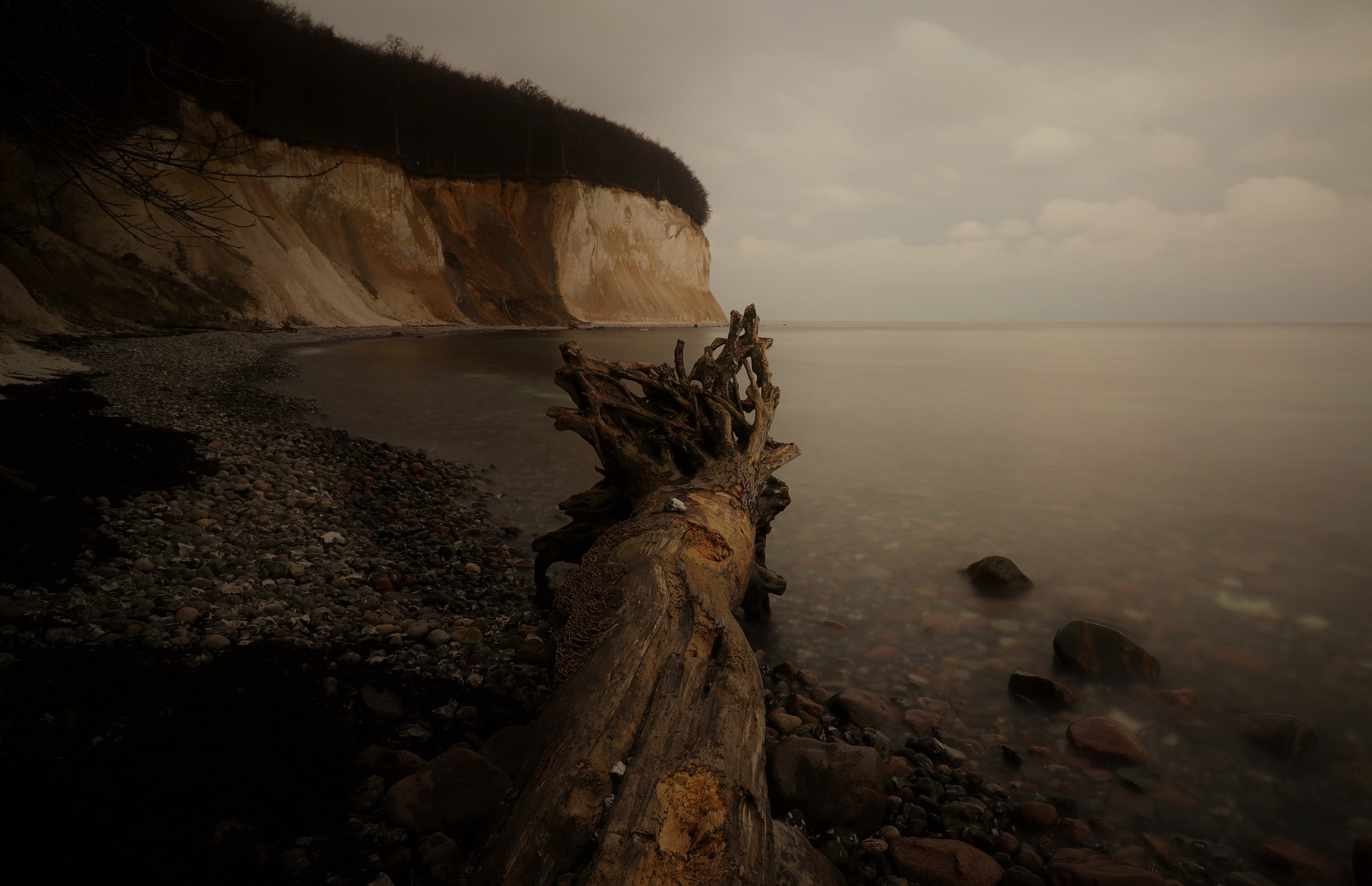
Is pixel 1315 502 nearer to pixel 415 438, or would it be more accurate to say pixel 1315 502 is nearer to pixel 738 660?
pixel 738 660

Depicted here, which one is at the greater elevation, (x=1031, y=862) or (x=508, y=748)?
(x=508, y=748)

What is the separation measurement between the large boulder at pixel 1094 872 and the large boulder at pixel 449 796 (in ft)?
6.16

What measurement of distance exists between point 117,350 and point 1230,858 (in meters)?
17.1

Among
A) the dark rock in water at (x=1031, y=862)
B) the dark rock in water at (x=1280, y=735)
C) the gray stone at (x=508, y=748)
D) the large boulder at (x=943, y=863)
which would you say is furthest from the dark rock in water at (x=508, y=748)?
the dark rock in water at (x=1280, y=735)

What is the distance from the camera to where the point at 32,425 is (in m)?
5.30

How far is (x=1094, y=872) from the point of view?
2.16 m

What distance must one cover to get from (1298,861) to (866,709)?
1.61 m

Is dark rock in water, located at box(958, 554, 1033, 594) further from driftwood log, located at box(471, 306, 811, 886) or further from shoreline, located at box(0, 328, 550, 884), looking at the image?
shoreline, located at box(0, 328, 550, 884)

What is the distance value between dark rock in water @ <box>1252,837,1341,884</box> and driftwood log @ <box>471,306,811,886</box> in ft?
6.22

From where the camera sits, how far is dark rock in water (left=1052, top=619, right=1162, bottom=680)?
366cm

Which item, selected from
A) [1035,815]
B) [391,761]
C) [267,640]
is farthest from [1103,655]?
[267,640]

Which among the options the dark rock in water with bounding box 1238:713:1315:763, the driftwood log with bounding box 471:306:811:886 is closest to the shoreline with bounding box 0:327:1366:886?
the driftwood log with bounding box 471:306:811:886

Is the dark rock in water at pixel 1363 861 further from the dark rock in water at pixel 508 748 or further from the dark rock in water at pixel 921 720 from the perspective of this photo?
the dark rock in water at pixel 508 748

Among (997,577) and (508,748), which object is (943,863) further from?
(997,577)
